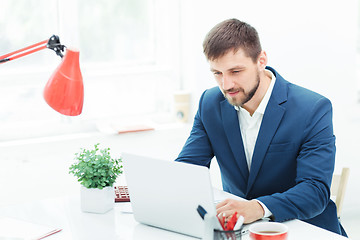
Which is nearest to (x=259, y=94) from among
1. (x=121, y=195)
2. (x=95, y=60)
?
(x=121, y=195)

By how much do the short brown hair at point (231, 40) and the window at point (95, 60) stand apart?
133cm

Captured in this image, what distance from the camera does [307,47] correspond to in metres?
3.51

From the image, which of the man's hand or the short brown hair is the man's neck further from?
the man's hand

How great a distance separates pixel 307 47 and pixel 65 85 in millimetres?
2181

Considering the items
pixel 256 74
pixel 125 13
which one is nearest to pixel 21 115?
pixel 125 13

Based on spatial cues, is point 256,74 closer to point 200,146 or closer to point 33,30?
point 200,146

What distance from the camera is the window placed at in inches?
123

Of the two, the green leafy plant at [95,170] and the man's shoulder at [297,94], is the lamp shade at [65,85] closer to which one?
the green leafy plant at [95,170]

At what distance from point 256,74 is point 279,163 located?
1.13 ft

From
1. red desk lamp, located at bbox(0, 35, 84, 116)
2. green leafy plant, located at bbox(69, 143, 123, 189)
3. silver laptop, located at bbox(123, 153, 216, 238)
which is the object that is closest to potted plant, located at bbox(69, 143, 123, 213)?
green leafy plant, located at bbox(69, 143, 123, 189)

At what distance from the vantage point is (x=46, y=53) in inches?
126

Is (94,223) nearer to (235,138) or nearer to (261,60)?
(235,138)

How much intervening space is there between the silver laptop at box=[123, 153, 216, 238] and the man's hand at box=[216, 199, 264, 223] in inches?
4.5

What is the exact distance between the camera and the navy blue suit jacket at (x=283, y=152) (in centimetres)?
192
